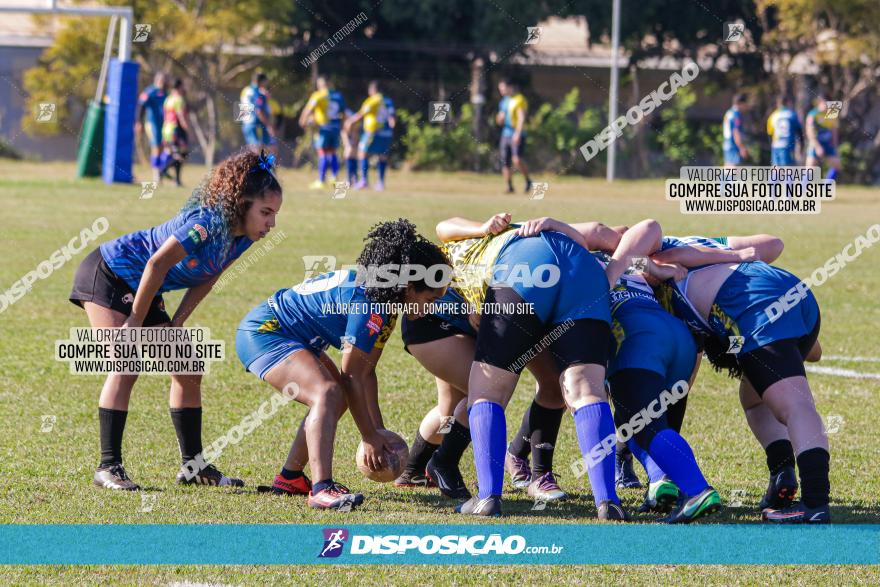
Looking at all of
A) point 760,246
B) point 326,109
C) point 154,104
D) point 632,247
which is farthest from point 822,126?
point 632,247

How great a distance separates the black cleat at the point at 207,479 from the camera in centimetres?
606

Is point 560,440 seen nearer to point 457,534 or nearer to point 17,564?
point 457,534

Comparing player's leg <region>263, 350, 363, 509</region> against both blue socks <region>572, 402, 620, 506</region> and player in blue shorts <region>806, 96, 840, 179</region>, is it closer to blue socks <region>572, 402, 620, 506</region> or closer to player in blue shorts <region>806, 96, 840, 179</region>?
blue socks <region>572, 402, 620, 506</region>

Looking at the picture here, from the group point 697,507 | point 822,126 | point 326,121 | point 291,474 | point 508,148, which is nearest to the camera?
point 697,507

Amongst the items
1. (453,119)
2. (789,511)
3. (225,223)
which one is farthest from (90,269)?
(453,119)

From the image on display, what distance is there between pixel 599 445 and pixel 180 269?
2149mm

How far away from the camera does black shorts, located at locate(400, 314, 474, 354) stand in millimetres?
5832

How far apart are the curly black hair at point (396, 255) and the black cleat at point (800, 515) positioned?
1.80 meters

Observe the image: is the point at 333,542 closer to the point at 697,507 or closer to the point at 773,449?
the point at 697,507

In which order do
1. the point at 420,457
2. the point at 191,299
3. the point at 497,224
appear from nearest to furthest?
1. the point at 497,224
2. the point at 191,299
3. the point at 420,457

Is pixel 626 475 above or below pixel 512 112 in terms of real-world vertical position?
below

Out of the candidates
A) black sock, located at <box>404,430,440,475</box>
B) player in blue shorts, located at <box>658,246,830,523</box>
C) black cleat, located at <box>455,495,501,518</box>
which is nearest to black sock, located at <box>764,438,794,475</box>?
player in blue shorts, located at <box>658,246,830,523</box>

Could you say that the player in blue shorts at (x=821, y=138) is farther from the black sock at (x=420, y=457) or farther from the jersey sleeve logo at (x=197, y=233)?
the jersey sleeve logo at (x=197, y=233)

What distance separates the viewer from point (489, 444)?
5.35 meters
